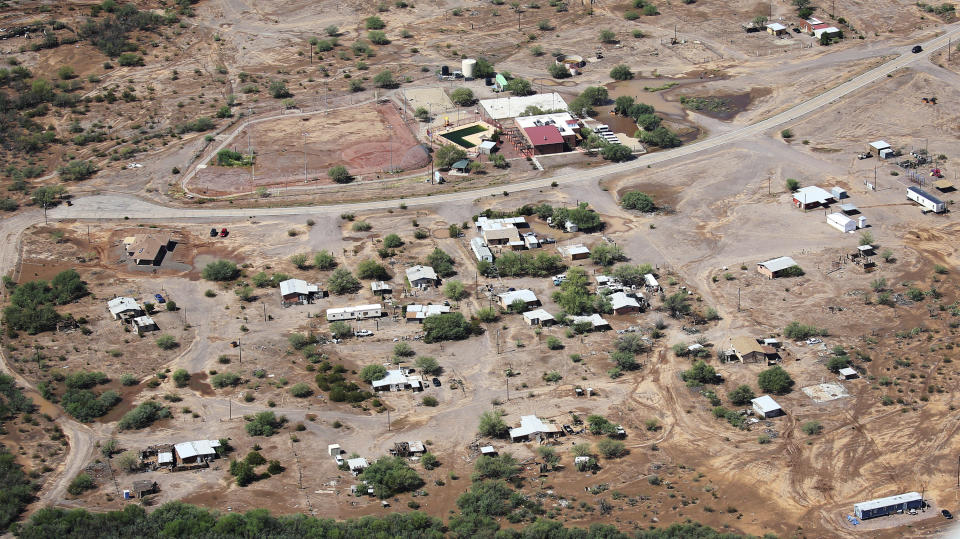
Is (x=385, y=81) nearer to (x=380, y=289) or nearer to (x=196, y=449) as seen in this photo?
(x=380, y=289)

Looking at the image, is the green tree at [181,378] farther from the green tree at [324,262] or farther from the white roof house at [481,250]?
the white roof house at [481,250]

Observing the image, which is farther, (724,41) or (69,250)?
(724,41)

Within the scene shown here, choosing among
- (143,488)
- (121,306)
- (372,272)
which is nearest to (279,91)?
(372,272)

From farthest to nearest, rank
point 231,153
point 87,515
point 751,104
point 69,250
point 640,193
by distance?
point 751,104 → point 231,153 → point 640,193 → point 69,250 → point 87,515

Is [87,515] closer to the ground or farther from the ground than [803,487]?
farther from the ground

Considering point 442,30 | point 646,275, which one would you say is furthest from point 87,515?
point 442,30

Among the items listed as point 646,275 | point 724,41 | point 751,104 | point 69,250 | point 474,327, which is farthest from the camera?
point 724,41

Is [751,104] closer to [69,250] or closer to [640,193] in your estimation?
[640,193]

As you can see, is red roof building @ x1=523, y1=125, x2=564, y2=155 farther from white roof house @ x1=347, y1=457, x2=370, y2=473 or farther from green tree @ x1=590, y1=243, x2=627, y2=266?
white roof house @ x1=347, y1=457, x2=370, y2=473

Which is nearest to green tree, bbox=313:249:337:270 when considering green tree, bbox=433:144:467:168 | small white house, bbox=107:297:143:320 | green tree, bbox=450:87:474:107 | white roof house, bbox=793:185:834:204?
small white house, bbox=107:297:143:320
